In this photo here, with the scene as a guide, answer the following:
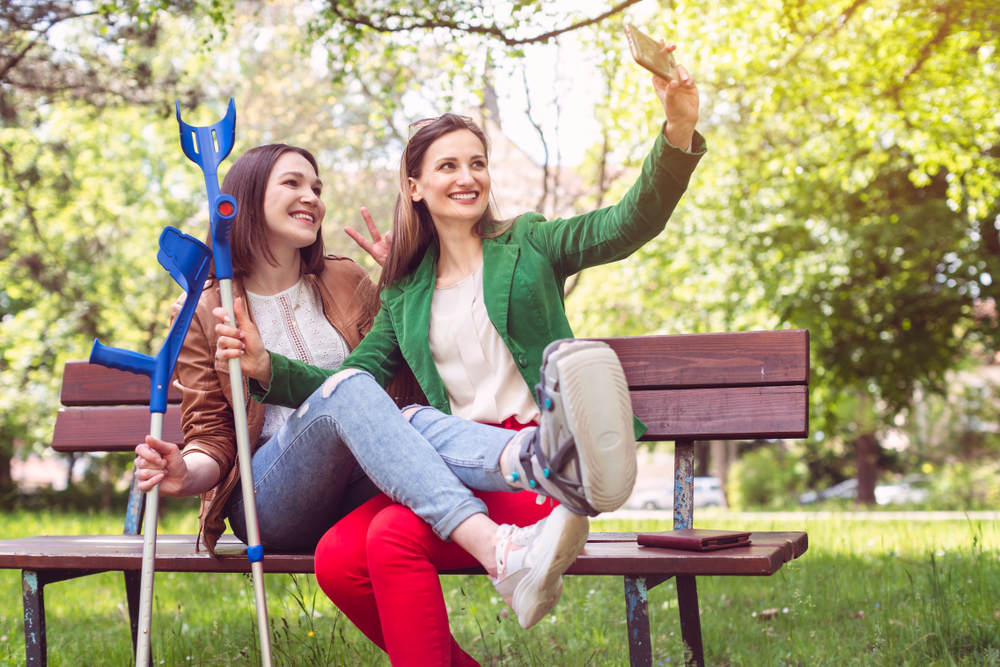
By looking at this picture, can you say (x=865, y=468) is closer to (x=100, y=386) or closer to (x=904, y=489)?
(x=904, y=489)

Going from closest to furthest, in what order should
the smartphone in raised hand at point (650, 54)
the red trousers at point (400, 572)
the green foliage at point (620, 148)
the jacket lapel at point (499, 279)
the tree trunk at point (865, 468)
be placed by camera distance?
1. the red trousers at point (400, 572)
2. the smartphone in raised hand at point (650, 54)
3. the jacket lapel at point (499, 279)
4. the green foliage at point (620, 148)
5. the tree trunk at point (865, 468)

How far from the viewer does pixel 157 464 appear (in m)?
2.34

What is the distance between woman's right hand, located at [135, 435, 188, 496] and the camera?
7.58 feet

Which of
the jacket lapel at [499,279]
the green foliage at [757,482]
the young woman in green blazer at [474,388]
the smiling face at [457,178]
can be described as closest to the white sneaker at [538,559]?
the young woman in green blazer at [474,388]

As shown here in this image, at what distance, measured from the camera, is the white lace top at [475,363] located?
2672 mm

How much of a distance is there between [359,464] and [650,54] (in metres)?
1.24

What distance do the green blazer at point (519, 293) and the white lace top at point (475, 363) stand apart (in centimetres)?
5

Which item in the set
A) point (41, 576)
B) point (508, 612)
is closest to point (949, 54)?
point (508, 612)

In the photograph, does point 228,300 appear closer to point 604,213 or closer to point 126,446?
point 604,213

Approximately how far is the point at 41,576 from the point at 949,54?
341 inches

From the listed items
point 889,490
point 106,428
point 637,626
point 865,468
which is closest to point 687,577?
point 637,626

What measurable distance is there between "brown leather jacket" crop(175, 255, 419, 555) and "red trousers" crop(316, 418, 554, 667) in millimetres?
498

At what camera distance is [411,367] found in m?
2.76

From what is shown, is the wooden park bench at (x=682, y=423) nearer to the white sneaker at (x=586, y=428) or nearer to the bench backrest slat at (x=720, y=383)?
the bench backrest slat at (x=720, y=383)
